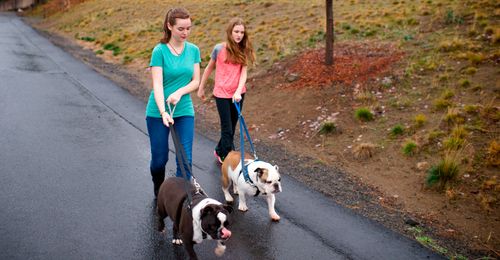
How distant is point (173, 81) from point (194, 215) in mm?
1584

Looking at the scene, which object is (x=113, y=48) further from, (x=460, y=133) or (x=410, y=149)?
(x=460, y=133)

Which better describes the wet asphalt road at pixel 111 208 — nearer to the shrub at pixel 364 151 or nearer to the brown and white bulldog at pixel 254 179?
the brown and white bulldog at pixel 254 179

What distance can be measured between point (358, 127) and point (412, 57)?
13.0ft

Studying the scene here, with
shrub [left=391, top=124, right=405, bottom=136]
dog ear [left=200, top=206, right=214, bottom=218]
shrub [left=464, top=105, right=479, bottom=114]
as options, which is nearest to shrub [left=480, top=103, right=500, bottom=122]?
shrub [left=464, top=105, right=479, bottom=114]

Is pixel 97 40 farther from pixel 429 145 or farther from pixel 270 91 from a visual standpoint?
pixel 429 145

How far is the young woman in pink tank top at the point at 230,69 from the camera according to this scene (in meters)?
6.67

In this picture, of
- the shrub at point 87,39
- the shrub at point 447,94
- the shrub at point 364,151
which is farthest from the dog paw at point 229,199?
the shrub at point 87,39

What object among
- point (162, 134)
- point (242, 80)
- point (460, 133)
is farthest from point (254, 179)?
point (460, 133)

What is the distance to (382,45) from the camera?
1384cm

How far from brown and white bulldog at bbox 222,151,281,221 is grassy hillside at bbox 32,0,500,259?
1.89m

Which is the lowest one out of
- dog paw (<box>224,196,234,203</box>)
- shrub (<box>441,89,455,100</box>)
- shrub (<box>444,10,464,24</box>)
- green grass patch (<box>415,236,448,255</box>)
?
green grass patch (<box>415,236,448,255</box>)

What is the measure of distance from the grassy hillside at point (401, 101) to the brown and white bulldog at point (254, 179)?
74.5 inches

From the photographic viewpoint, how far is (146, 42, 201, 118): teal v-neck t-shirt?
4.96 meters

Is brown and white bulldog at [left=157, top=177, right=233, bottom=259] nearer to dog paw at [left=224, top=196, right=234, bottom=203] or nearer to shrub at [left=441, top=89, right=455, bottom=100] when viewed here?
dog paw at [left=224, top=196, right=234, bottom=203]
